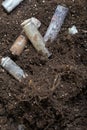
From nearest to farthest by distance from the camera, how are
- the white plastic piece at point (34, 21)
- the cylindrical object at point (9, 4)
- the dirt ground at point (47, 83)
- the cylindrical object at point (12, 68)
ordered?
1. the dirt ground at point (47, 83)
2. the cylindrical object at point (12, 68)
3. the white plastic piece at point (34, 21)
4. the cylindrical object at point (9, 4)

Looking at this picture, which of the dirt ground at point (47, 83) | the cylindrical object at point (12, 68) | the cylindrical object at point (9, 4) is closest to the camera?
the dirt ground at point (47, 83)

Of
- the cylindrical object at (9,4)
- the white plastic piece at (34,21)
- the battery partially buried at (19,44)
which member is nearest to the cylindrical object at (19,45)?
the battery partially buried at (19,44)

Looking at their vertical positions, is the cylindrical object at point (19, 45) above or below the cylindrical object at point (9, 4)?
below

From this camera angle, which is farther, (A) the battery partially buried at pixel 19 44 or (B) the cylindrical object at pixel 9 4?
(B) the cylindrical object at pixel 9 4

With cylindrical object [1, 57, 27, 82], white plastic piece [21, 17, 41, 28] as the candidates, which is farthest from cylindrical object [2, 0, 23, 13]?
cylindrical object [1, 57, 27, 82]

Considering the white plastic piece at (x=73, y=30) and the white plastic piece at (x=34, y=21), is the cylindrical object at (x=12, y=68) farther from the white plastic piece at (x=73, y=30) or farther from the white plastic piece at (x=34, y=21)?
the white plastic piece at (x=73, y=30)

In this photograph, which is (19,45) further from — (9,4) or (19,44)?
(9,4)
